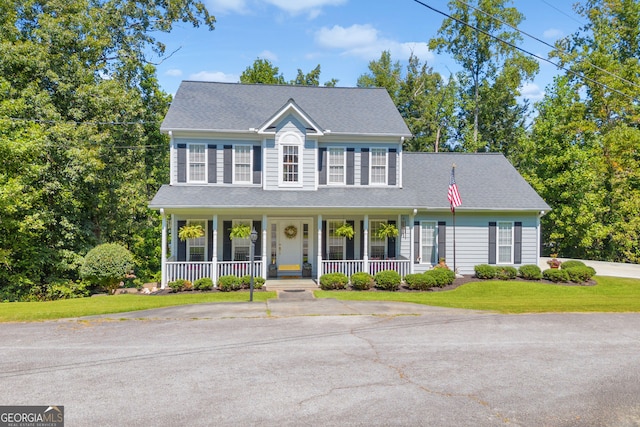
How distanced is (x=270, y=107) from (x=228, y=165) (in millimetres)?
3945

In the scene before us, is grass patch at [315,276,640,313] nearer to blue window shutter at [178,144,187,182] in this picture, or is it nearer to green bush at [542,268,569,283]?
green bush at [542,268,569,283]

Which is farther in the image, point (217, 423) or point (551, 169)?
point (551, 169)

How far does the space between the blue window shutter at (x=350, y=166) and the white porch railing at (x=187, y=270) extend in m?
7.27

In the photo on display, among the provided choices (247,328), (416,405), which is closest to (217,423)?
(416,405)

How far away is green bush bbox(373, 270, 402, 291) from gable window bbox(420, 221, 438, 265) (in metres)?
3.60

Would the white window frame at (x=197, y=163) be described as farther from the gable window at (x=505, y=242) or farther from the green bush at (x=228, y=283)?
the gable window at (x=505, y=242)

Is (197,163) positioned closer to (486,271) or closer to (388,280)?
(388,280)

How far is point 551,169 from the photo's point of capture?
27016mm

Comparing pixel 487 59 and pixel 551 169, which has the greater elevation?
pixel 487 59

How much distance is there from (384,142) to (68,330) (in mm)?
14607

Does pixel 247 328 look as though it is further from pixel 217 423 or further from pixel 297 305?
pixel 217 423

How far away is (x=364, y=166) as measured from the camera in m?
20.2

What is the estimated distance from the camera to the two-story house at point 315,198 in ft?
60.4

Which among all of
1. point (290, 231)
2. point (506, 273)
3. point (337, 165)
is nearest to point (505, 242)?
point (506, 273)
